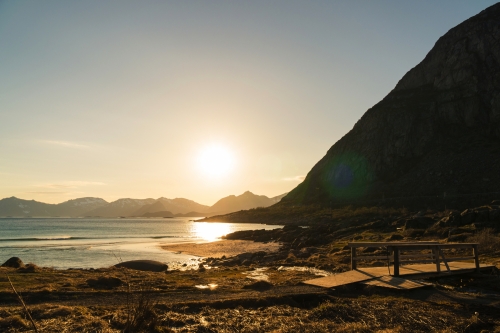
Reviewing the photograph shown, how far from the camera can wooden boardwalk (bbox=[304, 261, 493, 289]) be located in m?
15.1

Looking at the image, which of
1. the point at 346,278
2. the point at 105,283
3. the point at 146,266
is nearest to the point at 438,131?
the point at 146,266

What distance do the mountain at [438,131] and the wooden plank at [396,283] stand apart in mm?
86844

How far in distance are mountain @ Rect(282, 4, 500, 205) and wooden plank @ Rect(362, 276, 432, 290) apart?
86844mm

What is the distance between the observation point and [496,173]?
96.7 m

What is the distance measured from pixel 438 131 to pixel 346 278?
4897 inches

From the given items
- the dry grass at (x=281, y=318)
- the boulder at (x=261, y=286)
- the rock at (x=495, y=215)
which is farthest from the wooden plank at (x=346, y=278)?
the rock at (x=495, y=215)

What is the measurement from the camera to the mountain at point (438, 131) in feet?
349

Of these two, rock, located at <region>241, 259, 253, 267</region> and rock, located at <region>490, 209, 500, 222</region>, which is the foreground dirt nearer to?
rock, located at <region>241, 259, 253, 267</region>

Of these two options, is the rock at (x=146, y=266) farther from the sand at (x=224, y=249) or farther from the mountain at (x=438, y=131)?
the mountain at (x=438, y=131)

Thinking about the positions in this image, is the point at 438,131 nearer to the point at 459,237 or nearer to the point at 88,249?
the point at 459,237

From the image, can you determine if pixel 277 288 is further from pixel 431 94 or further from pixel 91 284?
pixel 431 94

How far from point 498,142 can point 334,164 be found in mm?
68918

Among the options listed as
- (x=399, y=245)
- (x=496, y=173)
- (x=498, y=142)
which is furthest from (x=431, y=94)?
(x=399, y=245)

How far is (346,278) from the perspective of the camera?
53.2 feet
